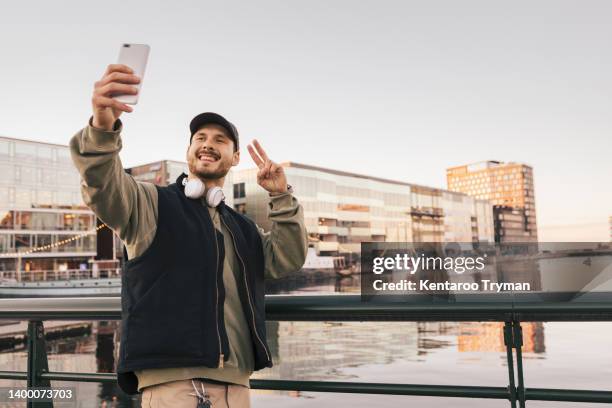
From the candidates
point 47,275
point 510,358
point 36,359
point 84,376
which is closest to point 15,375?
point 36,359

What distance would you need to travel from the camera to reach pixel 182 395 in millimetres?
1993

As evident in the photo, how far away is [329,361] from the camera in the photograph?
62.2ft

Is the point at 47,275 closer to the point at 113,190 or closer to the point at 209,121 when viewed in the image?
the point at 209,121

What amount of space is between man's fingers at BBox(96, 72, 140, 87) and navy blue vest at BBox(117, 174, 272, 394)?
553 millimetres

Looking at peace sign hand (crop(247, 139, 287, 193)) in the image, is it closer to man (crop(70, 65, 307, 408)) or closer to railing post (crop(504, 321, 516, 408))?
man (crop(70, 65, 307, 408))

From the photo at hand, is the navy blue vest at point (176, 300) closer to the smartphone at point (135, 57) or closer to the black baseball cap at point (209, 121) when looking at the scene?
the black baseball cap at point (209, 121)

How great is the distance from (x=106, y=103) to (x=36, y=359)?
199 cm

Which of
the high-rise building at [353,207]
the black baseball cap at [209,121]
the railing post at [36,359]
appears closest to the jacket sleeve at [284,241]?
the black baseball cap at [209,121]

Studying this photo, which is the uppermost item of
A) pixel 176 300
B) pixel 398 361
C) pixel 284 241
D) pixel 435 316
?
pixel 284 241

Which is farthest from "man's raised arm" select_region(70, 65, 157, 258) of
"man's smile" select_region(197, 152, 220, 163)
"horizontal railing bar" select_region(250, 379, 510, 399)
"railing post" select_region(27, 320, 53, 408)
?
"railing post" select_region(27, 320, 53, 408)

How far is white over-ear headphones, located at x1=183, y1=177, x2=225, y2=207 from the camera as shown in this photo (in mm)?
2184

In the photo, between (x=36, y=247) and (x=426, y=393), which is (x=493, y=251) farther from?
(x=36, y=247)

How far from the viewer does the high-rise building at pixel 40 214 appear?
177ft

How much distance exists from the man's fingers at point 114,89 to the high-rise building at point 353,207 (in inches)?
2631
